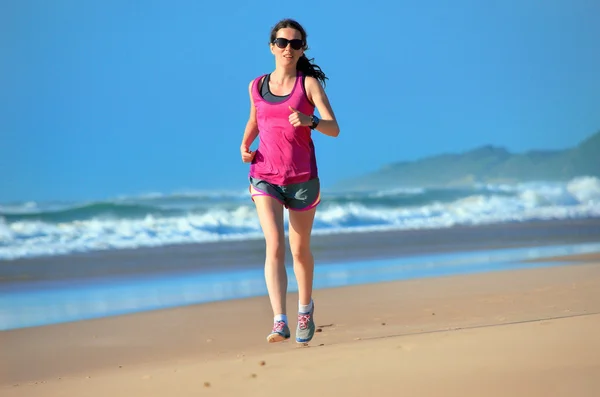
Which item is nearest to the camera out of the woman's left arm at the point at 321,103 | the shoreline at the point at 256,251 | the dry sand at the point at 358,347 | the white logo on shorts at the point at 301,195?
the dry sand at the point at 358,347

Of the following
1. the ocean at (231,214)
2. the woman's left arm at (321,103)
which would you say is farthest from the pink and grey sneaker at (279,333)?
the ocean at (231,214)

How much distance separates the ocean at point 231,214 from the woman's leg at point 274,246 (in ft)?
27.6

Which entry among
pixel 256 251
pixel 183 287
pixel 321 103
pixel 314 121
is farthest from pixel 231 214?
pixel 314 121

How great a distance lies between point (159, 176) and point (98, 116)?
74.3 inches

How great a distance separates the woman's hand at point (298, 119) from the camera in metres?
4.37

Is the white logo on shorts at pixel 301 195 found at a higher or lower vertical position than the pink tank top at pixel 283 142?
lower

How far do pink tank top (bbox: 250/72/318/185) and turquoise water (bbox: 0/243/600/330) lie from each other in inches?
106

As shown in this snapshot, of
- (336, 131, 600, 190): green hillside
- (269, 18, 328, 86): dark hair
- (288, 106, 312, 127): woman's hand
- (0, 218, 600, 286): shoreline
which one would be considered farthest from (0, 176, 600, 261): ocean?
(288, 106, 312, 127): woman's hand

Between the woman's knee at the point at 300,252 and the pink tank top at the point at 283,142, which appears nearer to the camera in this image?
the pink tank top at the point at 283,142

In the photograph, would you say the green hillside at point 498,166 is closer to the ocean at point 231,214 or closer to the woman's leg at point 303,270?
the ocean at point 231,214

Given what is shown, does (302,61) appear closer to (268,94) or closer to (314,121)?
(268,94)

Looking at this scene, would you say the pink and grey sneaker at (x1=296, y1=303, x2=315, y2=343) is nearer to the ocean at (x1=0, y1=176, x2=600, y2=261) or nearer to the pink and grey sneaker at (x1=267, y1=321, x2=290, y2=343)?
the pink and grey sneaker at (x1=267, y1=321, x2=290, y2=343)

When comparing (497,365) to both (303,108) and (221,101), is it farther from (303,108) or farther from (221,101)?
(221,101)

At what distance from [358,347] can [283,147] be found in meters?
0.97
